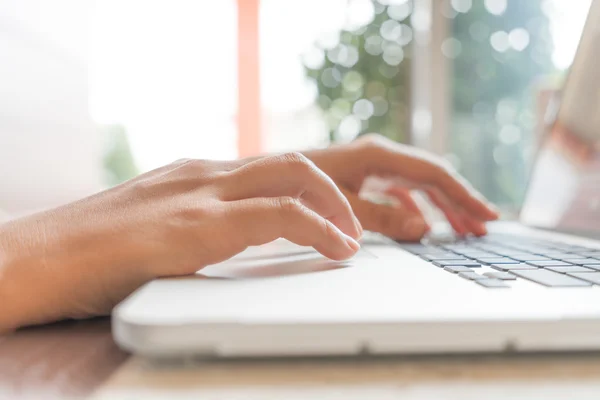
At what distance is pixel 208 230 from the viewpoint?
419 millimetres

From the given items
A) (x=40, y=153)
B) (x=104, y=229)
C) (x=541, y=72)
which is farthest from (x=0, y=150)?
(x=541, y=72)

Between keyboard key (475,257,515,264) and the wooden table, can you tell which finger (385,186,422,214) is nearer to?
keyboard key (475,257,515,264)

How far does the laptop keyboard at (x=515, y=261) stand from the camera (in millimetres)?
381

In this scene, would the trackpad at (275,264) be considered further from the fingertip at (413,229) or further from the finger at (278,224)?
the fingertip at (413,229)

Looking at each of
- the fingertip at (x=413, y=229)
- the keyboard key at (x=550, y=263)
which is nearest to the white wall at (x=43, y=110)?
the fingertip at (x=413, y=229)

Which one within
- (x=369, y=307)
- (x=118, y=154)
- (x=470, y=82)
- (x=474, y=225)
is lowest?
(x=118, y=154)

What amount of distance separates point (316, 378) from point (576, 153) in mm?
736

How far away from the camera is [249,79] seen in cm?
272

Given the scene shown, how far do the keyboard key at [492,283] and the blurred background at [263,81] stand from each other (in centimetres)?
96

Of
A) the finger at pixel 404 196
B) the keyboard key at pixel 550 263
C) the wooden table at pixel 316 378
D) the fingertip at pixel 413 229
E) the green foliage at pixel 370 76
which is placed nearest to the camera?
the wooden table at pixel 316 378

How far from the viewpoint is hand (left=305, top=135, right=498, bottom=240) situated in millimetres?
757

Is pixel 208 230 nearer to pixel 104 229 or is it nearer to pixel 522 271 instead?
pixel 104 229

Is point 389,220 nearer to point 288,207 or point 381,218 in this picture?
Result: point 381,218

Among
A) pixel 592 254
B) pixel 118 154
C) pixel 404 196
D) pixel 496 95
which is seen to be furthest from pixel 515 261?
pixel 118 154
